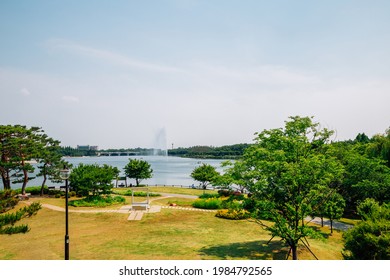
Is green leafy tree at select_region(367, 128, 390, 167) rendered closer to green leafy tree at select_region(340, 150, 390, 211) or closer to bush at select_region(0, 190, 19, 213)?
green leafy tree at select_region(340, 150, 390, 211)

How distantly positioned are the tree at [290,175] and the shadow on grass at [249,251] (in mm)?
1268

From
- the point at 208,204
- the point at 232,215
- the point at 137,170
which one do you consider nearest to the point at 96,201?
the point at 208,204

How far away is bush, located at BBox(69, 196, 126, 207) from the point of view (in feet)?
91.5

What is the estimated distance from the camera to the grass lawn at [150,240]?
13898mm

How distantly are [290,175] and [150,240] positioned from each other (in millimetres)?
9151

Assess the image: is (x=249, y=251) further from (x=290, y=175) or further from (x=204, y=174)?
(x=204, y=174)

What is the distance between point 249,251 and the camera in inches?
581

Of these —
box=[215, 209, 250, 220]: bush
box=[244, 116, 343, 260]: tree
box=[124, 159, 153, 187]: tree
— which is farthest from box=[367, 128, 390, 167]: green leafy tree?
box=[124, 159, 153, 187]: tree

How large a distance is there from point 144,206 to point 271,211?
14.6 metres

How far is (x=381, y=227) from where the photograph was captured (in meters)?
11.3

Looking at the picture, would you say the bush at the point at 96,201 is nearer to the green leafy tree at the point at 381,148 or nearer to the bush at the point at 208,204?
the bush at the point at 208,204
